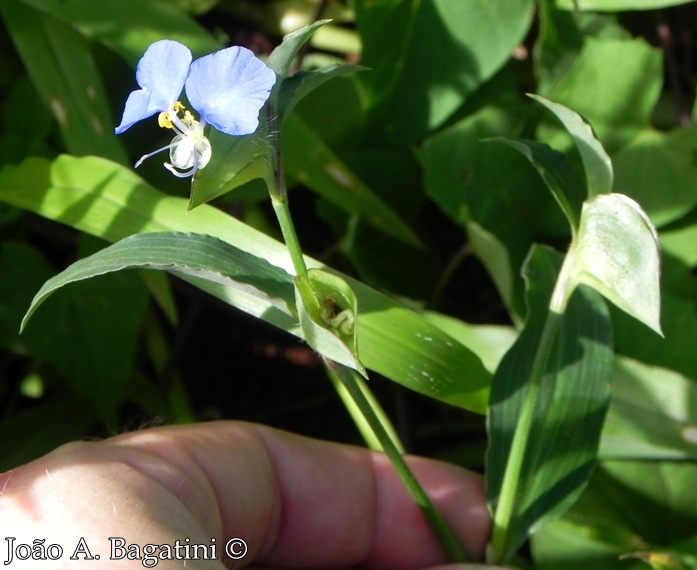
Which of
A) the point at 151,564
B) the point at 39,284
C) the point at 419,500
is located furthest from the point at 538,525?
the point at 39,284

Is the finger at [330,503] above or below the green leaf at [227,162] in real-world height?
below

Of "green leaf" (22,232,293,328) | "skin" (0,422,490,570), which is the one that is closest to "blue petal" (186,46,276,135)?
"green leaf" (22,232,293,328)

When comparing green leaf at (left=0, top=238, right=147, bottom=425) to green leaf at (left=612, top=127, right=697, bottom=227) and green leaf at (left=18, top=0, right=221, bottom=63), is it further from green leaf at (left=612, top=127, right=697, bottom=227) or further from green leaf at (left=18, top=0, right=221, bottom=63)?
green leaf at (left=612, top=127, right=697, bottom=227)

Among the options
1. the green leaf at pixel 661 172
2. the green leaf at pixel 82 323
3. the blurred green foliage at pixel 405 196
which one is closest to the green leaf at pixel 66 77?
the blurred green foliage at pixel 405 196

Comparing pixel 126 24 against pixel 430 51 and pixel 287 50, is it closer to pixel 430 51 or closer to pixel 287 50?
pixel 430 51

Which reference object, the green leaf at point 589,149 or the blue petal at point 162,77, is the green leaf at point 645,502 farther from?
the blue petal at point 162,77

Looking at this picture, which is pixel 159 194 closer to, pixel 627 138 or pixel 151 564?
pixel 151 564
